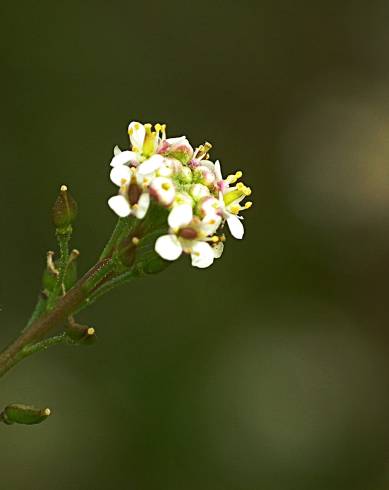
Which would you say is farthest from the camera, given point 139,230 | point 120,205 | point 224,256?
point 224,256

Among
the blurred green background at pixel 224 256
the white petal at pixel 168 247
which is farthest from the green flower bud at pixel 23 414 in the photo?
the blurred green background at pixel 224 256

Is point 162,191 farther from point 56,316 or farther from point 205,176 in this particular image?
point 56,316

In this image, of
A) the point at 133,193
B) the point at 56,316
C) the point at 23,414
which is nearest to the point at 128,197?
the point at 133,193

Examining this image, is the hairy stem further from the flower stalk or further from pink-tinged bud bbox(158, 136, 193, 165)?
pink-tinged bud bbox(158, 136, 193, 165)

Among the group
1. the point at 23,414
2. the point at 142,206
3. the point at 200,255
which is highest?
the point at 142,206

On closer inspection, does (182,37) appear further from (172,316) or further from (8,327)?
(8,327)

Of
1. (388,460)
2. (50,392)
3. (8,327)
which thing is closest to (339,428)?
(388,460)

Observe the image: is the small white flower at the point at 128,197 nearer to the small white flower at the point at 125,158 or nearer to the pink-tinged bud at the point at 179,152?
the small white flower at the point at 125,158
